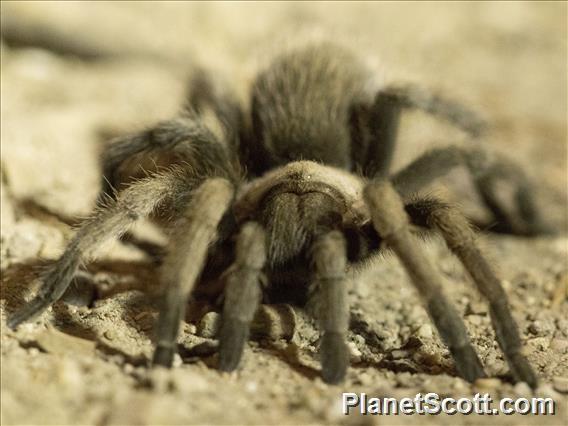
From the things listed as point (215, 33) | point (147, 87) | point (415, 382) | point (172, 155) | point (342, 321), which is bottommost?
point (415, 382)

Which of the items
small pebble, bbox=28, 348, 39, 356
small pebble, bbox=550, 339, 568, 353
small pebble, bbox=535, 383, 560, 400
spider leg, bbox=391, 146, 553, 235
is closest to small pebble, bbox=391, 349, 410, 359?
small pebble, bbox=535, 383, 560, 400

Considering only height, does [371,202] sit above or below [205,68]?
below

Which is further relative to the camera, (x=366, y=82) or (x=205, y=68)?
(x=205, y=68)

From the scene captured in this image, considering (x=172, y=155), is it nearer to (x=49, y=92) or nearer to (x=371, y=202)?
(x=371, y=202)

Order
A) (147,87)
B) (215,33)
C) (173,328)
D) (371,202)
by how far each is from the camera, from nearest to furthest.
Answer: (173,328)
(371,202)
(147,87)
(215,33)

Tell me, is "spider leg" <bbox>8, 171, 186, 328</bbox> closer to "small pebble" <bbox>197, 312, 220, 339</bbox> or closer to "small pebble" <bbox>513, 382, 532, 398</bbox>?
"small pebble" <bbox>197, 312, 220, 339</bbox>

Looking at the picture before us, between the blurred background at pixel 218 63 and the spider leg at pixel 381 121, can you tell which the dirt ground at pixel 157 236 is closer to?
the blurred background at pixel 218 63

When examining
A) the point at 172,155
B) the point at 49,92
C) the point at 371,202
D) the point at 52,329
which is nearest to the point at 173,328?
the point at 52,329
